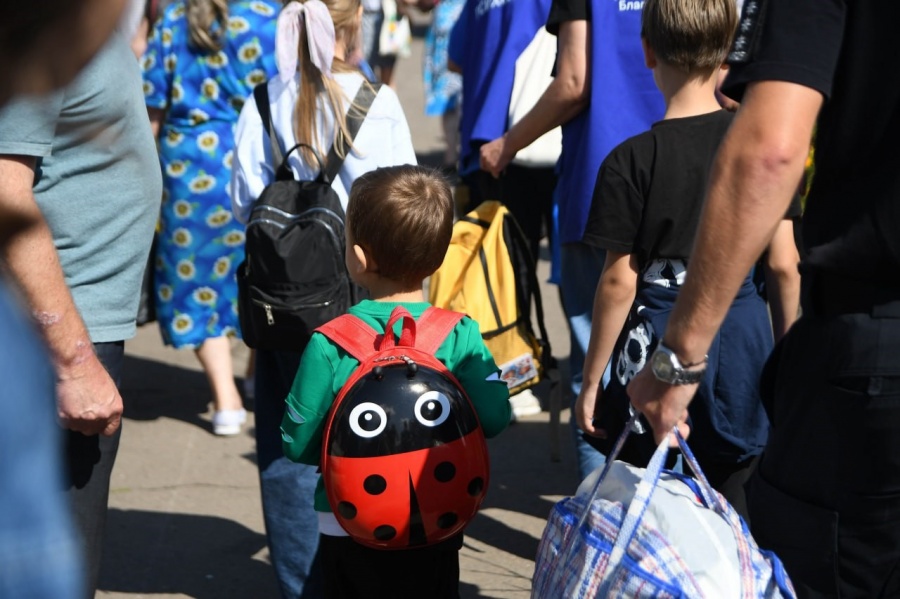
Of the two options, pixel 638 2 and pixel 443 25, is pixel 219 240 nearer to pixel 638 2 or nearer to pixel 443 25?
Answer: pixel 638 2

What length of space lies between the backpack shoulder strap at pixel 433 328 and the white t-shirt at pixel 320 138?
2.40 ft

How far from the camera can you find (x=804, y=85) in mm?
2002

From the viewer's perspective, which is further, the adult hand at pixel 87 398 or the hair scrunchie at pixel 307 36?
the hair scrunchie at pixel 307 36

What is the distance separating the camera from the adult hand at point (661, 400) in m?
2.20

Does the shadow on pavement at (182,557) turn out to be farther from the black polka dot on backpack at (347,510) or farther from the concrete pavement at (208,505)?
the black polka dot on backpack at (347,510)

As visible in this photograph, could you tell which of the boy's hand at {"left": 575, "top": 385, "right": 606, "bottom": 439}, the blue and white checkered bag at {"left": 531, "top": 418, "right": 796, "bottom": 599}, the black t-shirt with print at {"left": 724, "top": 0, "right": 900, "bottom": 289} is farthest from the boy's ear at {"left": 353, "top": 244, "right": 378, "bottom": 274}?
the black t-shirt with print at {"left": 724, "top": 0, "right": 900, "bottom": 289}

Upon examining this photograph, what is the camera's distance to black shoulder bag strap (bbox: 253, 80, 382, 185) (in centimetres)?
348

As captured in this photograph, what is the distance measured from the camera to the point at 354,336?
9.22 feet

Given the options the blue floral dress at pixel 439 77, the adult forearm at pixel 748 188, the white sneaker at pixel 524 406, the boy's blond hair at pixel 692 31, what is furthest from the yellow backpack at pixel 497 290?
the blue floral dress at pixel 439 77

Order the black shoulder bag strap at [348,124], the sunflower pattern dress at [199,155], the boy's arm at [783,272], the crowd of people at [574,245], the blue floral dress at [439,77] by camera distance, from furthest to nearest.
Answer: the blue floral dress at [439,77] < the sunflower pattern dress at [199,155] < the black shoulder bag strap at [348,124] < the boy's arm at [783,272] < the crowd of people at [574,245]

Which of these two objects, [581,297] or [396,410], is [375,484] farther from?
[581,297]

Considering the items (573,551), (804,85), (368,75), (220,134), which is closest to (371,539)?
(573,551)

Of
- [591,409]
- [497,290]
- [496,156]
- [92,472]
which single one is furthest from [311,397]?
[496,156]

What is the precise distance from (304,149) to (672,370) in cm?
163
